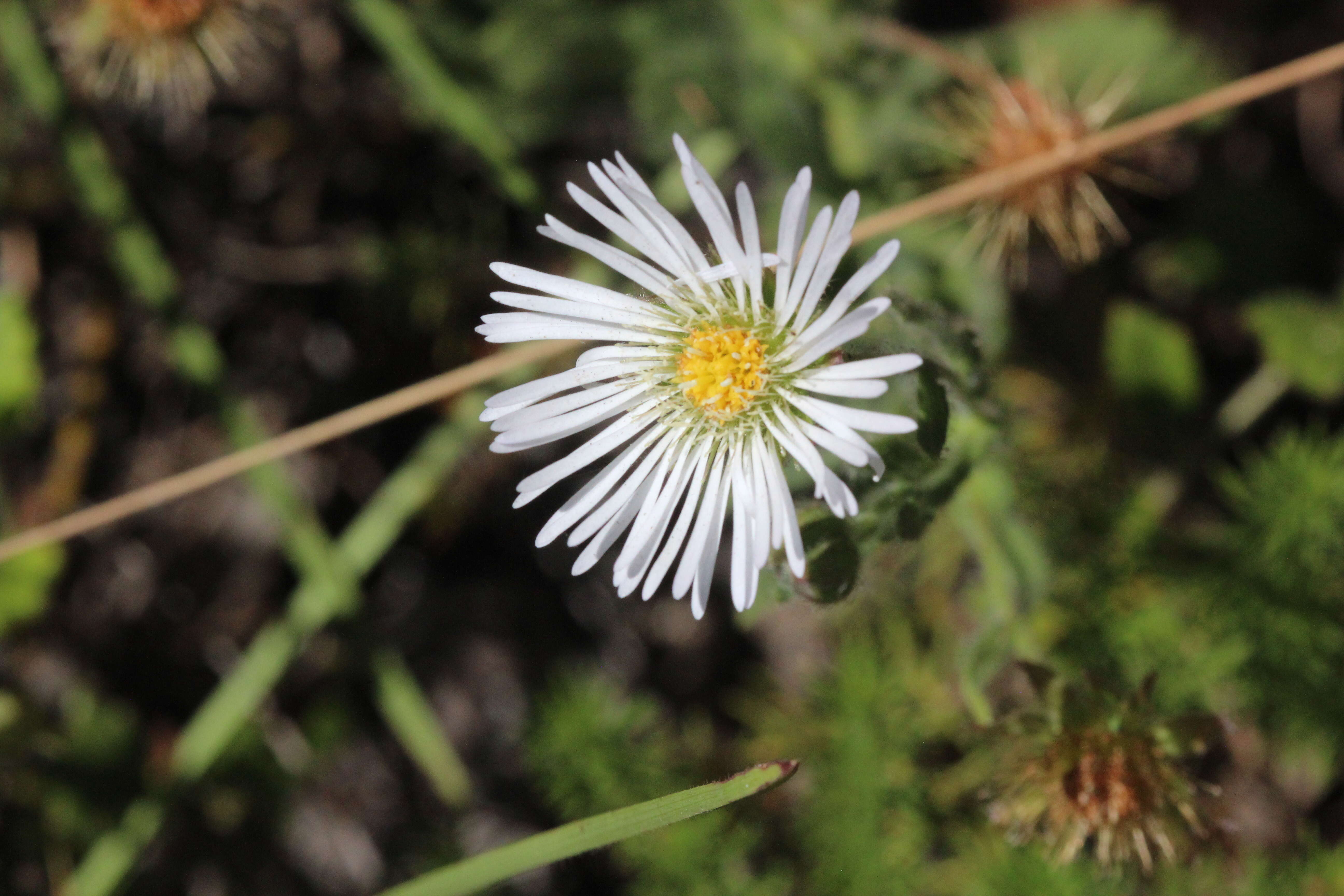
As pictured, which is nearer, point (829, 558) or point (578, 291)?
point (829, 558)

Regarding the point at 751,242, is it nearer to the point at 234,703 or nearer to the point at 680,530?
the point at 680,530

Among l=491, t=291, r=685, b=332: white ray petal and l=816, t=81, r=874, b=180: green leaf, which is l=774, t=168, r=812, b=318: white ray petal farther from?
l=816, t=81, r=874, b=180: green leaf

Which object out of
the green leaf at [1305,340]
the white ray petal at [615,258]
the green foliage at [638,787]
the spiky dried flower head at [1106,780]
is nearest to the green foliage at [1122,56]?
the green leaf at [1305,340]

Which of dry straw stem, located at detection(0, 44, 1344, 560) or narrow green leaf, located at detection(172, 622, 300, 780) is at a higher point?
dry straw stem, located at detection(0, 44, 1344, 560)

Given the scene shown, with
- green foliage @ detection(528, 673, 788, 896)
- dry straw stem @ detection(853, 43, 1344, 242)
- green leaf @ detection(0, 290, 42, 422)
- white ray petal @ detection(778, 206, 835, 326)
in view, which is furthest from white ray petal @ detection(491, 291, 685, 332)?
green leaf @ detection(0, 290, 42, 422)

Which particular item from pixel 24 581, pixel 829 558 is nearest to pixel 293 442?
pixel 24 581

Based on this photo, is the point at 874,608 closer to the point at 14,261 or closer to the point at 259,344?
the point at 259,344
